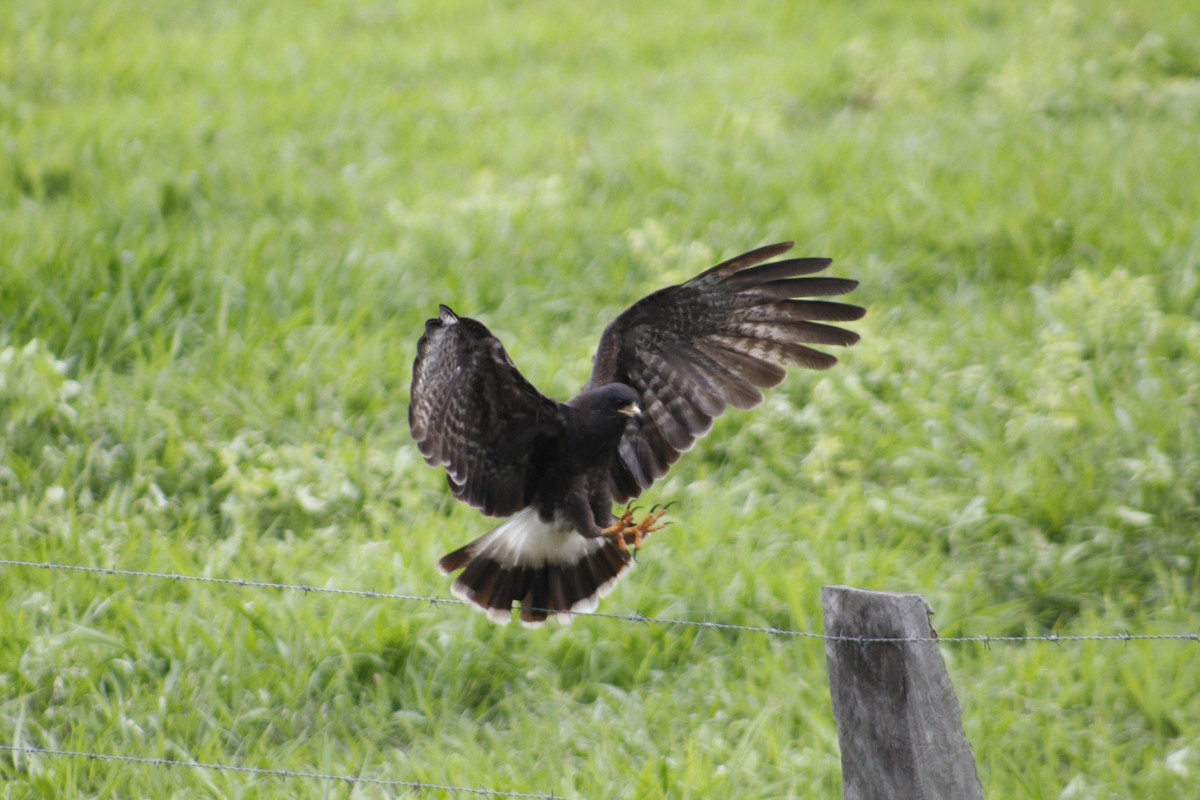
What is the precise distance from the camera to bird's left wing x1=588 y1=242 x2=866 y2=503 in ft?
13.5

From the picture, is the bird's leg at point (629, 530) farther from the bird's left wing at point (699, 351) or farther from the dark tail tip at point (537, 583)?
the bird's left wing at point (699, 351)

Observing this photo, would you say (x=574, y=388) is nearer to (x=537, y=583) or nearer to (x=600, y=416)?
(x=537, y=583)

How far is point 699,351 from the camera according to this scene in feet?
14.1

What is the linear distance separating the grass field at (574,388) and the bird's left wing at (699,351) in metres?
0.73

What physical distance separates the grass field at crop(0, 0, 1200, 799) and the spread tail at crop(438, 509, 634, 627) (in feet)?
1.38

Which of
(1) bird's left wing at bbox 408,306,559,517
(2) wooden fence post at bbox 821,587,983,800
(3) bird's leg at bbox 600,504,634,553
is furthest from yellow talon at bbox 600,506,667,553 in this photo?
(2) wooden fence post at bbox 821,587,983,800

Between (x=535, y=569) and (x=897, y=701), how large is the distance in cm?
174

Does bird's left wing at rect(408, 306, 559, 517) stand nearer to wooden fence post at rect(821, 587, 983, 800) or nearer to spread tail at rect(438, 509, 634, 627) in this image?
spread tail at rect(438, 509, 634, 627)

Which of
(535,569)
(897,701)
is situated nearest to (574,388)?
(535,569)

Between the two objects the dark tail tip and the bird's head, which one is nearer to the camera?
the bird's head

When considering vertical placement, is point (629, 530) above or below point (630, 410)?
below

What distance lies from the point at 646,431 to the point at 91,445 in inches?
101

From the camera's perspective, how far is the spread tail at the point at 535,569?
4.09m

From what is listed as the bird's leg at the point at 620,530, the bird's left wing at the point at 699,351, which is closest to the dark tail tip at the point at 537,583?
the bird's leg at the point at 620,530
